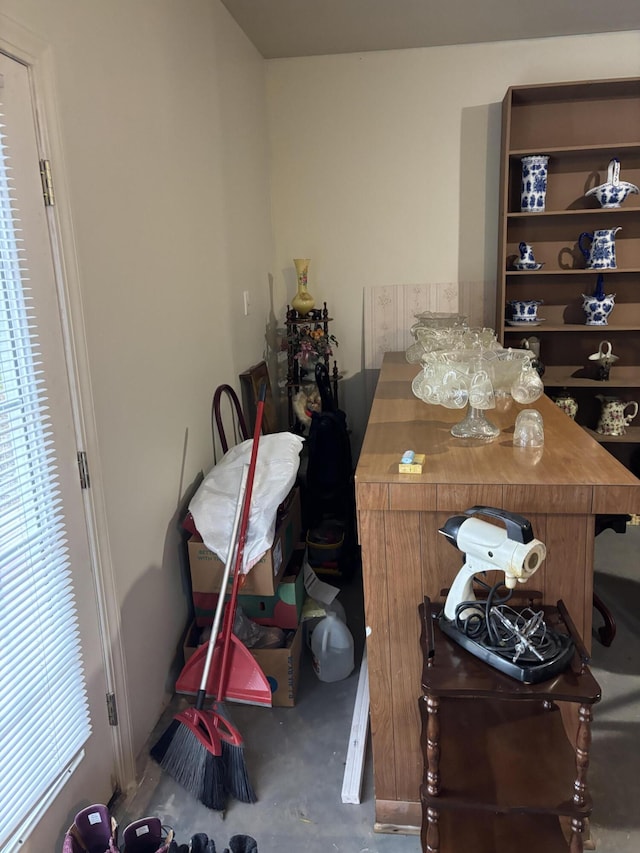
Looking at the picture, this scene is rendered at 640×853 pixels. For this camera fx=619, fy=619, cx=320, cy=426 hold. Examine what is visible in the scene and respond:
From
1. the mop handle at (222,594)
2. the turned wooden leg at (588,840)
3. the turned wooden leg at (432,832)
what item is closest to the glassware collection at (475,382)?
the mop handle at (222,594)

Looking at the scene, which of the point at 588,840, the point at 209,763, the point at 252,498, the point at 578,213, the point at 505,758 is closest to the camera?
the point at 505,758

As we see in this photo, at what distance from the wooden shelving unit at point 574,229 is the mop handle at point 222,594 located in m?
1.92

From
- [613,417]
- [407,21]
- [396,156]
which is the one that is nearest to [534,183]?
[396,156]

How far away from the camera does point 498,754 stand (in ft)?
4.36

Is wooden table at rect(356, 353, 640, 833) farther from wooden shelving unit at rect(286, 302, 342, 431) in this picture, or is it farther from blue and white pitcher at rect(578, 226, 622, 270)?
blue and white pitcher at rect(578, 226, 622, 270)

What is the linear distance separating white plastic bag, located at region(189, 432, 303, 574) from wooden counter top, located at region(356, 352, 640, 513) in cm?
41

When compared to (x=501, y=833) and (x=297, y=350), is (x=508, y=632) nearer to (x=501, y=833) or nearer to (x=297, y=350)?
(x=501, y=833)

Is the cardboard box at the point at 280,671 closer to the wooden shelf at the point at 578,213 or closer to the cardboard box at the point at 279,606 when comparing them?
the cardboard box at the point at 279,606

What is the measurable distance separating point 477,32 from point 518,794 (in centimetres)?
333

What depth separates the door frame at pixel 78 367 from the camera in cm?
135

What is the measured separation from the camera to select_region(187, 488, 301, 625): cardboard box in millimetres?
2059

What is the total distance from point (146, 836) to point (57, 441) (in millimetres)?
943

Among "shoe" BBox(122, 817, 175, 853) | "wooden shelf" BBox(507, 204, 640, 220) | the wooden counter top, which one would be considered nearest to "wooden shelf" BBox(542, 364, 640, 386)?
"wooden shelf" BBox(507, 204, 640, 220)

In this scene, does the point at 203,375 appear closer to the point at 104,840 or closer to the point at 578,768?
the point at 104,840
